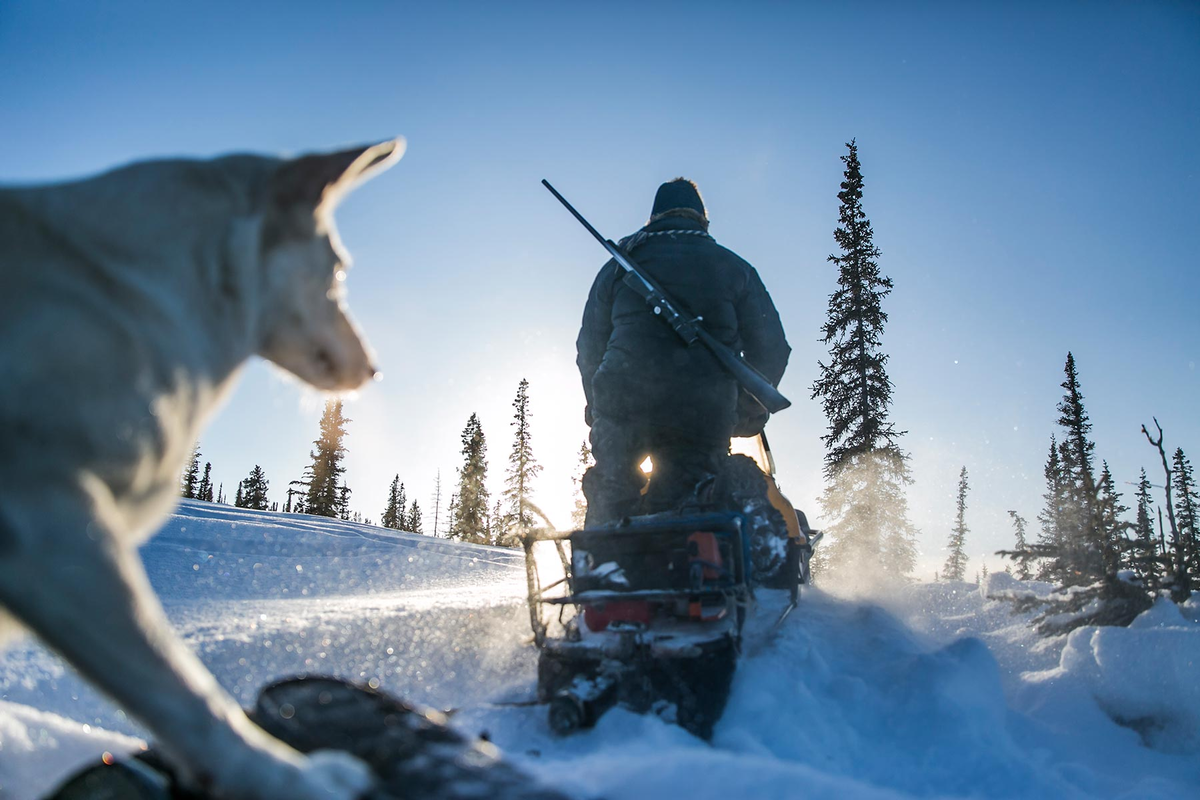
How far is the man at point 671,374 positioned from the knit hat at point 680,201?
16 centimetres

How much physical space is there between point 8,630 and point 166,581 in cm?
598

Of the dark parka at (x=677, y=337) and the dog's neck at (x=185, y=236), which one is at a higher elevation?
the dark parka at (x=677, y=337)

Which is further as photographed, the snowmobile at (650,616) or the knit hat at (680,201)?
the knit hat at (680,201)

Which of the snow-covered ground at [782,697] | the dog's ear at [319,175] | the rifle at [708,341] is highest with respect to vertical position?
the rifle at [708,341]

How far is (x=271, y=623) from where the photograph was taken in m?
4.82

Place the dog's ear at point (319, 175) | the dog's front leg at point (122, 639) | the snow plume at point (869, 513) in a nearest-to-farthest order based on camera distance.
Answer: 1. the dog's front leg at point (122, 639)
2. the dog's ear at point (319, 175)
3. the snow plume at point (869, 513)

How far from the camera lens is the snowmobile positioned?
12.7 feet

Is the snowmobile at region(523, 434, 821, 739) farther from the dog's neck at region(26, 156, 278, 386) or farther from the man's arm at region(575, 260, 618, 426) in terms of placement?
the dog's neck at region(26, 156, 278, 386)

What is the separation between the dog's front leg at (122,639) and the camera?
1.17m

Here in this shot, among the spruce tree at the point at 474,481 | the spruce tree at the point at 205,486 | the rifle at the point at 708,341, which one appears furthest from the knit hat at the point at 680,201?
the spruce tree at the point at 205,486

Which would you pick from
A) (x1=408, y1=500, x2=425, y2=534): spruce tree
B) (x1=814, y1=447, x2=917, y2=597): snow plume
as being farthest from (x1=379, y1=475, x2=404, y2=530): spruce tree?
(x1=814, y1=447, x2=917, y2=597): snow plume

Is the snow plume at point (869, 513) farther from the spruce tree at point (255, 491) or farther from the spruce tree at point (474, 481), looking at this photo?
the spruce tree at point (255, 491)

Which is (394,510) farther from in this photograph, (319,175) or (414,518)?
(319,175)

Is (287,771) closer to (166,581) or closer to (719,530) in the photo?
(719,530)
